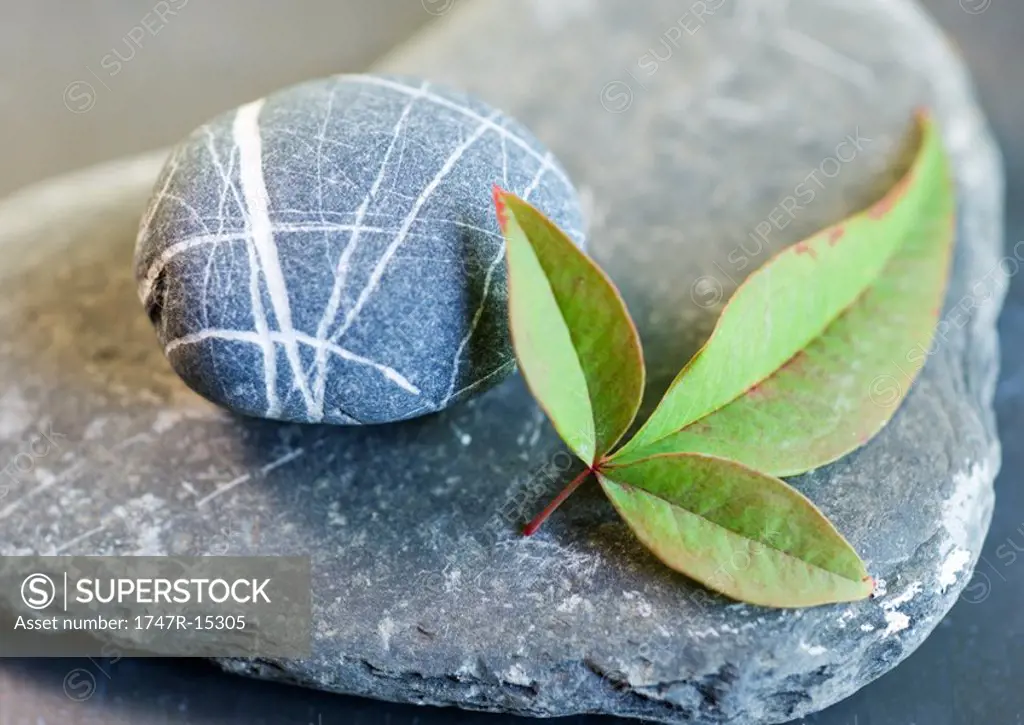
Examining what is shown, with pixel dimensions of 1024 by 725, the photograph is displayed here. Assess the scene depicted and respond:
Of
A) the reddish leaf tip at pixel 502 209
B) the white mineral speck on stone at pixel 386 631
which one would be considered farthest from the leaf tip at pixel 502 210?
the white mineral speck on stone at pixel 386 631

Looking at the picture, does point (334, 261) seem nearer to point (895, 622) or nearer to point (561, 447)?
point (561, 447)

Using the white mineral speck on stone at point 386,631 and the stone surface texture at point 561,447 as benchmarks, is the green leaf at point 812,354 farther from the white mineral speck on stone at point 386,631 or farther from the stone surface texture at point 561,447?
the white mineral speck on stone at point 386,631

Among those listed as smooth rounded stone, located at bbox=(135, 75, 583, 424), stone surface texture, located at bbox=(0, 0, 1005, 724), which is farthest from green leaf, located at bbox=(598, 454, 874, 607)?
smooth rounded stone, located at bbox=(135, 75, 583, 424)

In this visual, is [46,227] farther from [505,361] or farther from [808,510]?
[808,510]

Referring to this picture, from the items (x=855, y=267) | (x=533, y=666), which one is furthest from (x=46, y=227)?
(x=855, y=267)

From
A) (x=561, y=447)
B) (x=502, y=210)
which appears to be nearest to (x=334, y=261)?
(x=502, y=210)
